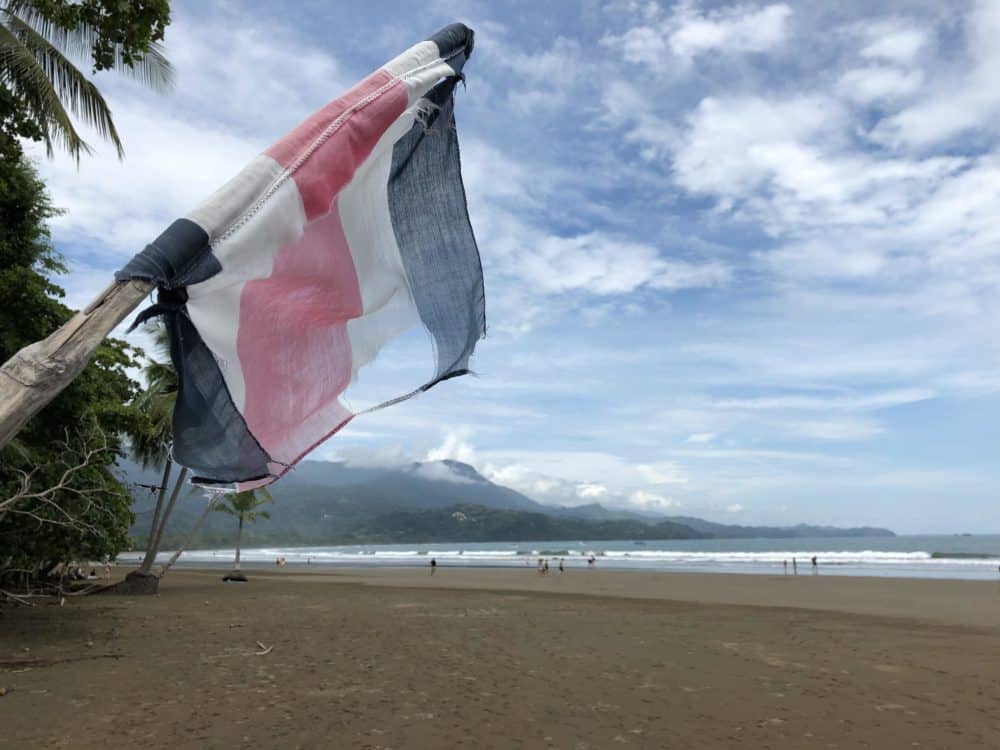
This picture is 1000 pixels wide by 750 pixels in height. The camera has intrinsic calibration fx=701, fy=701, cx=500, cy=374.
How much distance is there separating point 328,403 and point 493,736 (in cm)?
580

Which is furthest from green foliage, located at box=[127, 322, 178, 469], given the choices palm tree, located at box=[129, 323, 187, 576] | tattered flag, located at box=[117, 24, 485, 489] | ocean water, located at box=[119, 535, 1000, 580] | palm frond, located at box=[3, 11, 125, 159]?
ocean water, located at box=[119, 535, 1000, 580]

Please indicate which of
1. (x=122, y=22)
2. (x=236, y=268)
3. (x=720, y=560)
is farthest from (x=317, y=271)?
(x=720, y=560)

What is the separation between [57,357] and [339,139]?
116 centimetres

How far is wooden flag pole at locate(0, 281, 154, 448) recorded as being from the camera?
1.75 meters

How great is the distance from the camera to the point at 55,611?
54.0ft

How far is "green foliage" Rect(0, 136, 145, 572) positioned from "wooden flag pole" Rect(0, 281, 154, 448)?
9.97 m

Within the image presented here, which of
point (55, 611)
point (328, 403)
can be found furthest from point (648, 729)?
point (55, 611)

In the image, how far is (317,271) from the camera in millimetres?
2746

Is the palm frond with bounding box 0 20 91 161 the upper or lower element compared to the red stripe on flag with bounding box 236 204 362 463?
upper

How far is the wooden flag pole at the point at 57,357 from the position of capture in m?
1.75

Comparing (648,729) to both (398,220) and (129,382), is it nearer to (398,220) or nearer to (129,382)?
(398,220)

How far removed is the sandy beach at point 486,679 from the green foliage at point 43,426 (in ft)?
5.71

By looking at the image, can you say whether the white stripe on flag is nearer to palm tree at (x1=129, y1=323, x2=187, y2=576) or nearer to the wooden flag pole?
the wooden flag pole

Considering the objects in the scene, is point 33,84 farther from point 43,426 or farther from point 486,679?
point 486,679
